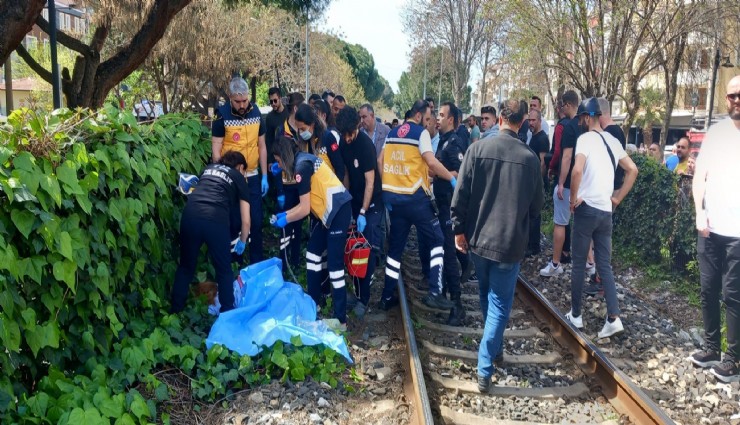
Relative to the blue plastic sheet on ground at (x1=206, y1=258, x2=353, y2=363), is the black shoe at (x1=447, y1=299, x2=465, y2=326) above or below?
below

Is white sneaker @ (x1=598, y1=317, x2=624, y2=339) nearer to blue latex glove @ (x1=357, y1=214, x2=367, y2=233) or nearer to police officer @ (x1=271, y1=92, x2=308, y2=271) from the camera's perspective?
blue latex glove @ (x1=357, y1=214, x2=367, y2=233)

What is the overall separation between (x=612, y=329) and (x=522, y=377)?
1.43m

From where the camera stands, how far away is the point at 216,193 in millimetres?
5672

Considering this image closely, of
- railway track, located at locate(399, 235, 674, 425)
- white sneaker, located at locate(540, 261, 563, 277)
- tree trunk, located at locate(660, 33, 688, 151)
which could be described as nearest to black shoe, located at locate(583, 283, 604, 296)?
white sneaker, located at locate(540, 261, 563, 277)

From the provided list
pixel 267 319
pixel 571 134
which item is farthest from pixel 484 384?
pixel 571 134

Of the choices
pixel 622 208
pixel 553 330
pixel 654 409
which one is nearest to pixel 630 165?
pixel 553 330

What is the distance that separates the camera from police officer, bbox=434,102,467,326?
7023 millimetres

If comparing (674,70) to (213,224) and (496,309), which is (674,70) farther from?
(213,224)

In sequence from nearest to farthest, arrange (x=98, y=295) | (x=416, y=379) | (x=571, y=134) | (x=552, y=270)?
(x=98, y=295)
(x=416, y=379)
(x=571, y=134)
(x=552, y=270)

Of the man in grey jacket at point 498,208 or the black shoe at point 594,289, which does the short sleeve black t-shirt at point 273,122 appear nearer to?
the man in grey jacket at point 498,208

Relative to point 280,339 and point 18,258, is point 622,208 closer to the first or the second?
point 280,339

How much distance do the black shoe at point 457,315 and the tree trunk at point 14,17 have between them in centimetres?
632

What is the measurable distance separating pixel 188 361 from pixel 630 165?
4.77 m

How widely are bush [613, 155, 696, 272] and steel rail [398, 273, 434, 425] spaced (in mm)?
4109
